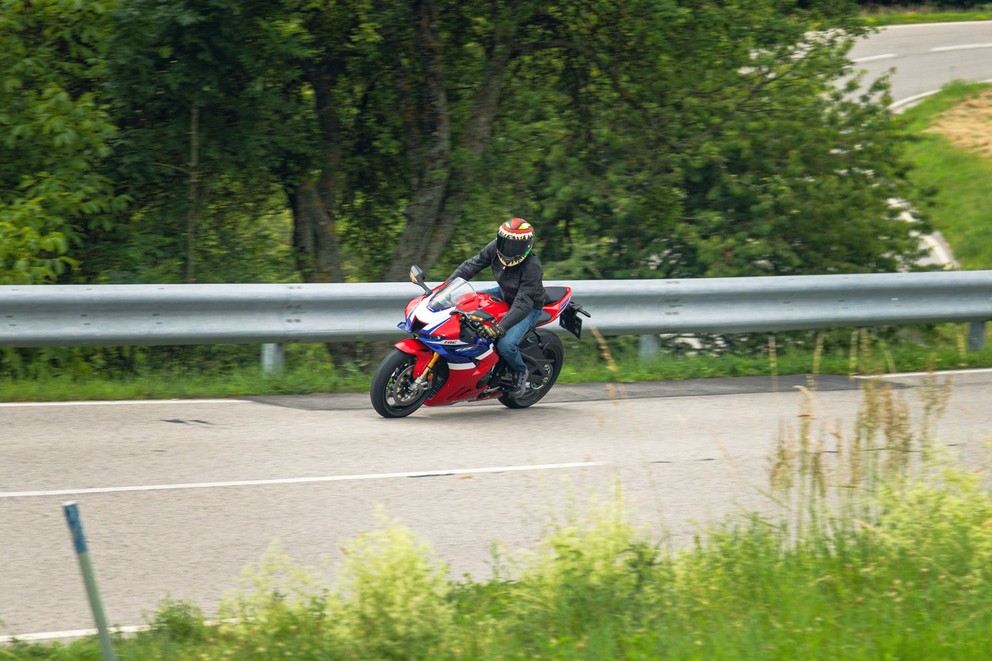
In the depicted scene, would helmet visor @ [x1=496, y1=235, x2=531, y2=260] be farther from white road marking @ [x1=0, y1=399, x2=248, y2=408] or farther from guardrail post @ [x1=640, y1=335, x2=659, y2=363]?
guardrail post @ [x1=640, y1=335, x2=659, y2=363]

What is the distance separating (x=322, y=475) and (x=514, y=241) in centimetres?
279

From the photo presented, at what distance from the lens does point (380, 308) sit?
1138 cm

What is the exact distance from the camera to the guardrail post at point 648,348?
41.2 ft

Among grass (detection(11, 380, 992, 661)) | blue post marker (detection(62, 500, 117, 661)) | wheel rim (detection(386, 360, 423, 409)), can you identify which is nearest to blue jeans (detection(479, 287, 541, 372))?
wheel rim (detection(386, 360, 423, 409))

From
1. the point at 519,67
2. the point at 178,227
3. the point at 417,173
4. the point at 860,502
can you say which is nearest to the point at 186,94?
the point at 178,227

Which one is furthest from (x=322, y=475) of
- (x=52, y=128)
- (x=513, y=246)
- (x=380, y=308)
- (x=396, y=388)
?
(x=52, y=128)

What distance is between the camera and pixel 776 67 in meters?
15.8

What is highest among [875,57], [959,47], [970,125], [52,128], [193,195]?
[959,47]

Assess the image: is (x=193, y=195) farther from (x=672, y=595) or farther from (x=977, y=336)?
(x=672, y=595)

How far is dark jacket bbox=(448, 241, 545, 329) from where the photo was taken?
31.5ft

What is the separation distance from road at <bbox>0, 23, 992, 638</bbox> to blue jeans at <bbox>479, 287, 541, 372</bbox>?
0.47 metres

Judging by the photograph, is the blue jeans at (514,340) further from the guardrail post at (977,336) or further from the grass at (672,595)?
the guardrail post at (977,336)

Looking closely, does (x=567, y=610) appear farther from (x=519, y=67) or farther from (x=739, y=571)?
(x=519, y=67)

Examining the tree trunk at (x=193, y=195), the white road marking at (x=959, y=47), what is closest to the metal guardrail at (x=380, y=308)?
the tree trunk at (x=193, y=195)
